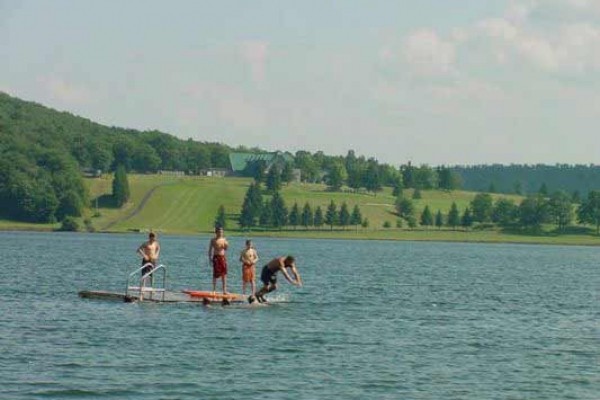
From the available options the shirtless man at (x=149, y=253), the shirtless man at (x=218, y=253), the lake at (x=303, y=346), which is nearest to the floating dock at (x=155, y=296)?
the shirtless man at (x=149, y=253)

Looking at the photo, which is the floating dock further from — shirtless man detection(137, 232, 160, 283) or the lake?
the lake

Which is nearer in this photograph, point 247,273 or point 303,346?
point 303,346

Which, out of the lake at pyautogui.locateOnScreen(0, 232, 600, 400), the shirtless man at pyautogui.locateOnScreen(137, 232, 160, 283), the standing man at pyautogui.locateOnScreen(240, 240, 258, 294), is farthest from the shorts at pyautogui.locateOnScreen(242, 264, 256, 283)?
the shirtless man at pyautogui.locateOnScreen(137, 232, 160, 283)

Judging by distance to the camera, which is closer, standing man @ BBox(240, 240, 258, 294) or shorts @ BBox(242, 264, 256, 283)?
standing man @ BBox(240, 240, 258, 294)

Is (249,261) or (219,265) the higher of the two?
(249,261)

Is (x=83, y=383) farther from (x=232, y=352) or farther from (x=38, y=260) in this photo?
(x=38, y=260)

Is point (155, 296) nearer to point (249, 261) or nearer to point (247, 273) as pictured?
point (247, 273)

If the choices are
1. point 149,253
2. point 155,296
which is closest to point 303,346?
point 155,296

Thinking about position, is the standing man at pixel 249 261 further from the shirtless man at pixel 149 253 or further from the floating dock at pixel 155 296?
the shirtless man at pixel 149 253

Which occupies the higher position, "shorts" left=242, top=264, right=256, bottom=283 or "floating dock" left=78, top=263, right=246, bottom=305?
"shorts" left=242, top=264, right=256, bottom=283

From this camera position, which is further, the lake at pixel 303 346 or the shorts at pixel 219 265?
the shorts at pixel 219 265

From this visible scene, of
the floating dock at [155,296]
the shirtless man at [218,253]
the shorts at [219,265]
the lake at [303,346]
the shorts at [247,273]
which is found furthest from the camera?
the shorts at [247,273]

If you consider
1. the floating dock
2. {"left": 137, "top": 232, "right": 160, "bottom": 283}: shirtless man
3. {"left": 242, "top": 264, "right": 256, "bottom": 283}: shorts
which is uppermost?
{"left": 137, "top": 232, "right": 160, "bottom": 283}: shirtless man

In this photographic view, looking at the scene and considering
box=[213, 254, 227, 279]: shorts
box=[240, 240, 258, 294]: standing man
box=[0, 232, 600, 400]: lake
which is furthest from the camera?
box=[240, 240, 258, 294]: standing man
